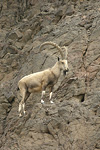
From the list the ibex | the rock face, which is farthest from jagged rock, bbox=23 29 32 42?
the ibex

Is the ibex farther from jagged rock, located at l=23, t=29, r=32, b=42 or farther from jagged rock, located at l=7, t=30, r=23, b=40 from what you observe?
jagged rock, located at l=7, t=30, r=23, b=40

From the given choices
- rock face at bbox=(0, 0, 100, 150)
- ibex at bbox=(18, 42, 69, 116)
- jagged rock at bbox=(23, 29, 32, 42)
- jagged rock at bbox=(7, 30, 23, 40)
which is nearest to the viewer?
rock face at bbox=(0, 0, 100, 150)

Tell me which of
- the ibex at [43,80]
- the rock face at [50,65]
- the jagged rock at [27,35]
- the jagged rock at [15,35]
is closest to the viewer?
the rock face at [50,65]

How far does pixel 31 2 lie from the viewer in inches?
1308

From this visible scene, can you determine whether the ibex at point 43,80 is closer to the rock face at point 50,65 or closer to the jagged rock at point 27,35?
the rock face at point 50,65

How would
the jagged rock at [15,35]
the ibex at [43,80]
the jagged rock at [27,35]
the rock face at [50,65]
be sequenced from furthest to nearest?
the jagged rock at [15,35], the jagged rock at [27,35], the ibex at [43,80], the rock face at [50,65]

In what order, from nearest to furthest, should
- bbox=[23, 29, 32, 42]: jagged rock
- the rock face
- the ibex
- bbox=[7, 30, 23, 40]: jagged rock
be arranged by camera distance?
1. the rock face
2. the ibex
3. bbox=[23, 29, 32, 42]: jagged rock
4. bbox=[7, 30, 23, 40]: jagged rock

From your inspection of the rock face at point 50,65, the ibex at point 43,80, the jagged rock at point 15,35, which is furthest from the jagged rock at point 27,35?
the ibex at point 43,80

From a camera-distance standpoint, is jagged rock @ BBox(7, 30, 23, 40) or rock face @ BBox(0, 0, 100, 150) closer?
rock face @ BBox(0, 0, 100, 150)

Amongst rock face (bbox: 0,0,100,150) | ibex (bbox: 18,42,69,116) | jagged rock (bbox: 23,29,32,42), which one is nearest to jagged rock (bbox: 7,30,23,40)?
rock face (bbox: 0,0,100,150)

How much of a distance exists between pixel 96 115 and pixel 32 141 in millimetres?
3409

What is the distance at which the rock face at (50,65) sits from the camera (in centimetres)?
1518

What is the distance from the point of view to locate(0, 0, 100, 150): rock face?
1518 centimetres

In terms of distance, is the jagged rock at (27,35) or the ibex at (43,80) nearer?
the ibex at (43,80)
